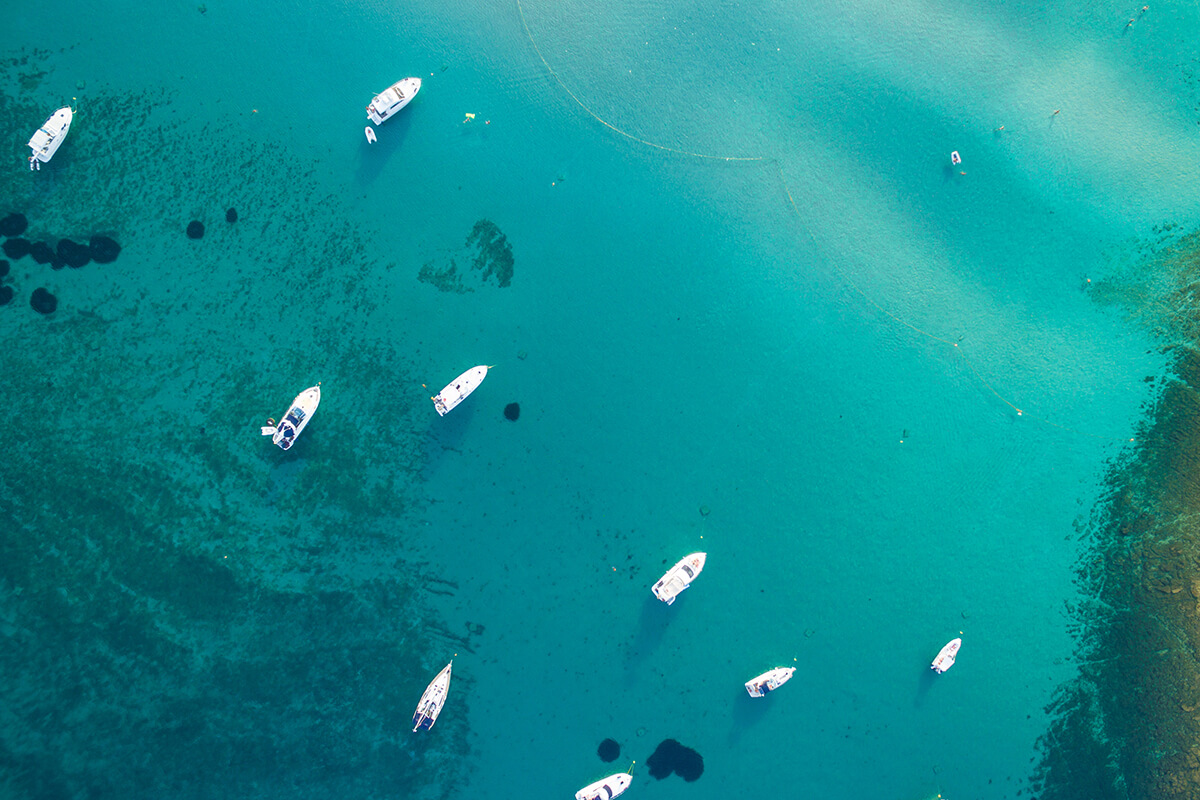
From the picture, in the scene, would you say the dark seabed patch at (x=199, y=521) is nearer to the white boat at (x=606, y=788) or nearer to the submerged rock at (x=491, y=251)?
the submerged rock at (x=491, y=251)

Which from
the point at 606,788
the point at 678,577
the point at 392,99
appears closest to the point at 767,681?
the point at 678,577

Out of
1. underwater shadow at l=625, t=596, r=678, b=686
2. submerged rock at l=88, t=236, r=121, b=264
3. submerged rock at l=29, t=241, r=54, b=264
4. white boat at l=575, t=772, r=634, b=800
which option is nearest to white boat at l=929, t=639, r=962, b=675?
underwater shadow at l=625, t=596, r=678, b=686

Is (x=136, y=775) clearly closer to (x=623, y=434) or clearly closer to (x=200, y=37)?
(x=623, y=434)

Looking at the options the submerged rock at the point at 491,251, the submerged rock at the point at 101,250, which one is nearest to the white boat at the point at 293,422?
the submerged rock at the point at 491,251

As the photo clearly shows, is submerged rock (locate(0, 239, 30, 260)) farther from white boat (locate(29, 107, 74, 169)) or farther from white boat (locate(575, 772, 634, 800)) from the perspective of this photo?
white boat (locate(575, 772, 634, 800))

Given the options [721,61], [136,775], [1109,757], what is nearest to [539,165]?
[721,61]
